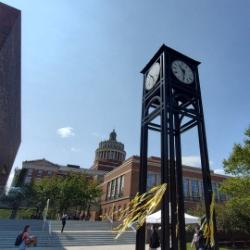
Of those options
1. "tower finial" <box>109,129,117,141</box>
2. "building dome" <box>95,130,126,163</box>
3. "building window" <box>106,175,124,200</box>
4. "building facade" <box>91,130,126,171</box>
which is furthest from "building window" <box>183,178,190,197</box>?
"tower finial" <box>109,129,117,141</box>

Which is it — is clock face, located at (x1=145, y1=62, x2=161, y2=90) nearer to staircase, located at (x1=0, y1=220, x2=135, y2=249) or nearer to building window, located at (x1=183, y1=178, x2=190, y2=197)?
staircase, located at (x1=0, y1=220, x2=135, y2=249)

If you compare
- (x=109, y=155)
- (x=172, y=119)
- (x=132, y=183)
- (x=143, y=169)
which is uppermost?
(x=109, y=155)

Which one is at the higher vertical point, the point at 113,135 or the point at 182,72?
the point at 113,135

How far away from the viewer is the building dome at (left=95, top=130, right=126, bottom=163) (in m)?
76.0

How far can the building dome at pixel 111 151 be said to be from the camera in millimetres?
76000

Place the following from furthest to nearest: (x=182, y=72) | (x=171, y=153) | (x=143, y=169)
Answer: (x=182, y=72) → (x=143, y=169) → (x=171, y=153)

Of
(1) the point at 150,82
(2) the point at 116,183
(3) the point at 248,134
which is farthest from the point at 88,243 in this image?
(2) the point at 116,183

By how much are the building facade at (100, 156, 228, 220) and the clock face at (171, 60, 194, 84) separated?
93.3 ft

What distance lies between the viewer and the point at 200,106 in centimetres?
763

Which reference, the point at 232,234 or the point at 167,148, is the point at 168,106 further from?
the point at 232,234

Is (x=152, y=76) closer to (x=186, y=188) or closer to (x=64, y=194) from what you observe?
(x=64, y=194)

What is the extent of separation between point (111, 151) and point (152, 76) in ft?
227

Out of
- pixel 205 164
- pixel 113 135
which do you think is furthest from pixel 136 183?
pixel 113 135

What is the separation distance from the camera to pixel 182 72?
7.90 meters
